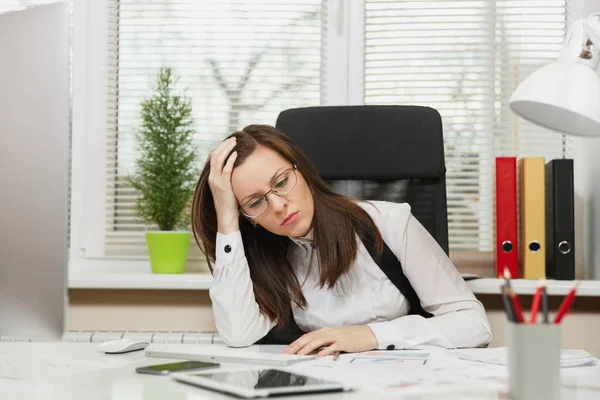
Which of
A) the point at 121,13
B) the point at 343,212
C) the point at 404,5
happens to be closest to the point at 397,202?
the point at 343,212

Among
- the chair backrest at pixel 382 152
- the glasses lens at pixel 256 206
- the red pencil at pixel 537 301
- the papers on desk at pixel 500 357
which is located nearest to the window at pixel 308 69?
the chair backrest at pixel 382 152

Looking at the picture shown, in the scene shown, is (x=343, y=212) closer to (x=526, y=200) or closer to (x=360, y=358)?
(x=360, y=358)

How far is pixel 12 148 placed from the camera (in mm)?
2199

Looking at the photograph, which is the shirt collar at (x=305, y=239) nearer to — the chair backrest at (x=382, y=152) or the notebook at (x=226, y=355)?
Answer: the chair backrest at (x=382, y=152)

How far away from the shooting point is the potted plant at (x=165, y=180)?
233cm

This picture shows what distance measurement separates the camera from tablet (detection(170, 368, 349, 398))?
2.86 ft

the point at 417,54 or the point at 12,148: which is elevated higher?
the point at 417,54

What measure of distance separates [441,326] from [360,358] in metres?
0.33

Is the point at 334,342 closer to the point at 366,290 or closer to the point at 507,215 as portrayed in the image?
the point at 366,290

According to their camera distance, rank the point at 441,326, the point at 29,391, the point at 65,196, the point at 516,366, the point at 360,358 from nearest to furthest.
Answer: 1. the point at 516,366
2. the point at 29,391
3. the point at 360,358
4. the point at 441,326
5. the point at 65,196

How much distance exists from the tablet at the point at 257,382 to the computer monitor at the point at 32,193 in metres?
1.28

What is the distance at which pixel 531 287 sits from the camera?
6.88ft

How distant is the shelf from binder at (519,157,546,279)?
0.07 m

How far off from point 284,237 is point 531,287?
799 mm
